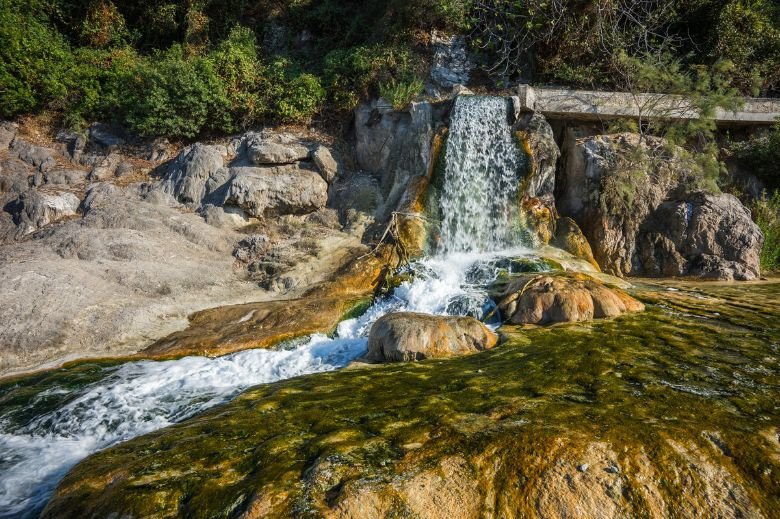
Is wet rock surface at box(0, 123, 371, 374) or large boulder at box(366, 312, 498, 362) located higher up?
wet rock surface at box(0, 123, 371, 374)

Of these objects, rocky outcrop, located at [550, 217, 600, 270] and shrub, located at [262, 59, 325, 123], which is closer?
rocky outcrop, located at [550, 217, 600, 270]

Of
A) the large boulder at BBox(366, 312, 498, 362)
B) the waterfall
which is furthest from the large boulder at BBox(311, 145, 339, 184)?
the large boulder at BBox(366, 312, 498, 362)

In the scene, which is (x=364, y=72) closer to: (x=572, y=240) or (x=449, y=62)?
(x=449, y=62)

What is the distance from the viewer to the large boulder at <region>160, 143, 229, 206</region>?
34.4 ft

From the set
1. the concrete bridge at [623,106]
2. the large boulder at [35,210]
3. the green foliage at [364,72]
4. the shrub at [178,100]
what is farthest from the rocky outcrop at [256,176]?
the concrete bridge at [623,106]

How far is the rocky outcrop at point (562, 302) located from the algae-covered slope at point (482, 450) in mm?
1630

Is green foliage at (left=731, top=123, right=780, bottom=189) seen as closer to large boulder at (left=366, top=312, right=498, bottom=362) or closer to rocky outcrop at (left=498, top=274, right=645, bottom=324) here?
rocky outcrop at (left=498, top=274, right=645, bottom=324)

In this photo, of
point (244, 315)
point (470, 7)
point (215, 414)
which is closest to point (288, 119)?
point (470, 7)

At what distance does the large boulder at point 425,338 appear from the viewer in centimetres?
473

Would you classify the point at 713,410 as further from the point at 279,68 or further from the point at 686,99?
the point at 279,68

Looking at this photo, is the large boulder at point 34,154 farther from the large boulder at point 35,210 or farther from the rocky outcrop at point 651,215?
the rocky outcrop at point 651,215

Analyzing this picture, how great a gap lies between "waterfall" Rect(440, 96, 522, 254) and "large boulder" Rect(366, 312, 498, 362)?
4.48 metres

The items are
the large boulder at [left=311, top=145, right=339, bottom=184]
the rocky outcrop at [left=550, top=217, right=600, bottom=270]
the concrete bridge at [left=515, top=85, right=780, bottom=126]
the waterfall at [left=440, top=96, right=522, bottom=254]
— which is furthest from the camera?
the large boulder at [left=311, top=145, right=339, bottom=184]

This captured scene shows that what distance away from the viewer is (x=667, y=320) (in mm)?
5121
